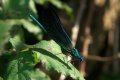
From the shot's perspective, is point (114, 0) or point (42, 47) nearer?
point (42, 47)

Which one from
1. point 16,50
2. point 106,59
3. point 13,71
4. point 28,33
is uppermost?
point 106,59

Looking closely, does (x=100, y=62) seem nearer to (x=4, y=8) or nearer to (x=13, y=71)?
(x=4, y=8)

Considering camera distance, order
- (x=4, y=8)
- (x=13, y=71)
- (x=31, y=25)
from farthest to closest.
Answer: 1. (x=31, y=25)
2. (x=4, y=8)
3. (x=13, y=71)

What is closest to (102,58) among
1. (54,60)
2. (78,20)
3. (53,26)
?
(78,20)

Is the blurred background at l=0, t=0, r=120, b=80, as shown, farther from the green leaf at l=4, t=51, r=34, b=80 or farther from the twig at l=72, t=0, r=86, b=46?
the green leaf at l=4, t=51, r=34, b=80

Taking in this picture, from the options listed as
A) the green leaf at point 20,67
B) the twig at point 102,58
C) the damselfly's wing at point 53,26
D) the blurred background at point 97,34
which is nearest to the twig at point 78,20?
the blurred background at point 97,34

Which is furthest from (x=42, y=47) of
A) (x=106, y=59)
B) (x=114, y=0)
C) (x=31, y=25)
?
(x=114, y=0)
